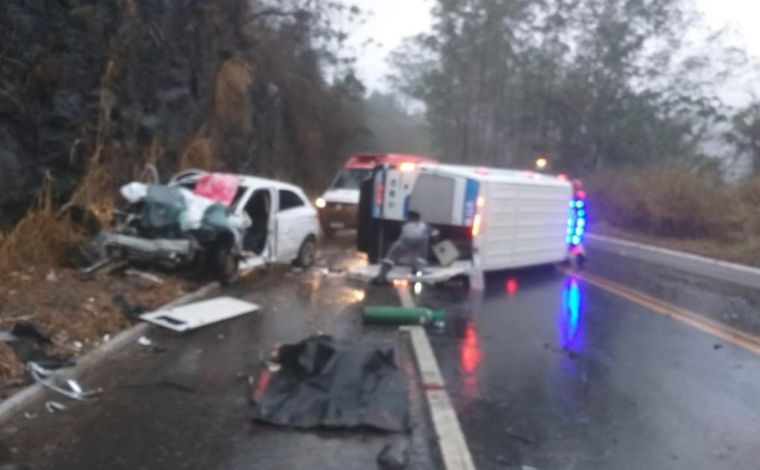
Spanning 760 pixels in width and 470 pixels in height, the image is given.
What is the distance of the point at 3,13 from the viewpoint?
558 inches

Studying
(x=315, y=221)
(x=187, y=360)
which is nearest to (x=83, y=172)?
(x=315, y=221)

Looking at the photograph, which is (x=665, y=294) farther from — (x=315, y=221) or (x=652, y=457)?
(x=652, y=457)

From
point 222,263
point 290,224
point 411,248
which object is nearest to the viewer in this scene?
point 222,263

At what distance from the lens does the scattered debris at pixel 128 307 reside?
36.8 ft

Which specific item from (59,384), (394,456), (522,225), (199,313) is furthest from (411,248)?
(394,456)

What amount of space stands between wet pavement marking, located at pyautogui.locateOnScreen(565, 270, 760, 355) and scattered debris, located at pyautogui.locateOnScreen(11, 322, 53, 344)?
7720mm

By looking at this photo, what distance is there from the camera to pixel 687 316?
1382 centimetres

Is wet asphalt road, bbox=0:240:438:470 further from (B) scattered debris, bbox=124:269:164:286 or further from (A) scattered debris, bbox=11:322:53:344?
(B) scattered debris, bbox=124:269:164:286

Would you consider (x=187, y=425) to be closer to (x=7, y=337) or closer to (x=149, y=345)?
(x=7, y=337)

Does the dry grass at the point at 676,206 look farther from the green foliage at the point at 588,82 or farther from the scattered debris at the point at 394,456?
the scattered debris at the point at 394,456

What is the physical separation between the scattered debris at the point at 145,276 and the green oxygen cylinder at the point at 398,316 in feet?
10.8

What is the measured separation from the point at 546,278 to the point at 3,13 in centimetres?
1057

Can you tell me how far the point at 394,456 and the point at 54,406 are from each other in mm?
2870

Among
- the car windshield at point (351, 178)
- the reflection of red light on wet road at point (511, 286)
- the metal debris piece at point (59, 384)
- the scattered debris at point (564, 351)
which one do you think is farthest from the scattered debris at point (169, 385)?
the car windshield at point (351, 178)
